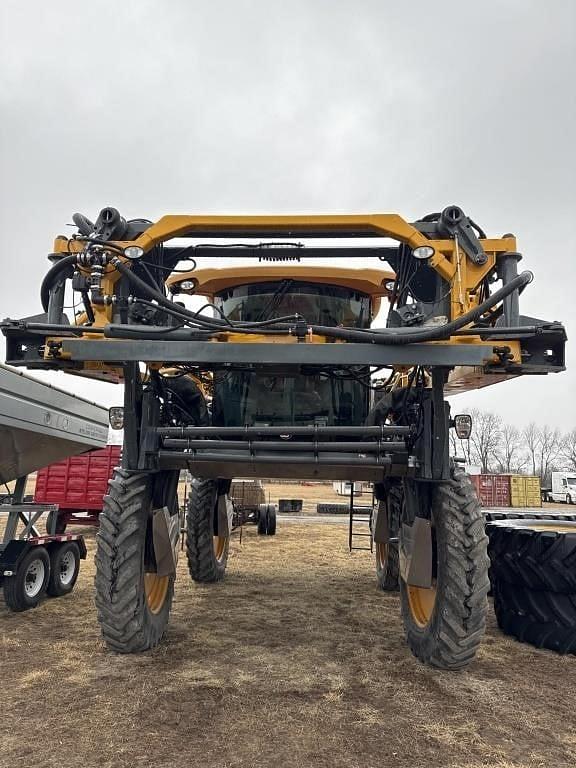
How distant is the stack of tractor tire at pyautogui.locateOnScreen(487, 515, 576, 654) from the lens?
4.87 meters

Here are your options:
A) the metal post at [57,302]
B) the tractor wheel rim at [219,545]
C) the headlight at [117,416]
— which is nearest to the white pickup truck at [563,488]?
the tractor wheel rim at [219,545]

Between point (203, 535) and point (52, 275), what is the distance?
4.18m

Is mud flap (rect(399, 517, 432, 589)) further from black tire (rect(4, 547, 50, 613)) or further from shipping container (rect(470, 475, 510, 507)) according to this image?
shipping container (rect(470, 475, 510, 507))

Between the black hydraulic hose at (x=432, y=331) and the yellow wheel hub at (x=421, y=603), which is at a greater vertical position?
the black hydraulic hose at (x=432, y=331)

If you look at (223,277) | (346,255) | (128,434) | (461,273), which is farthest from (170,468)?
(461,273)

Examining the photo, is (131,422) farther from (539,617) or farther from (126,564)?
(539,617)

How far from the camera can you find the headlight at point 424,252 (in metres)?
4.31

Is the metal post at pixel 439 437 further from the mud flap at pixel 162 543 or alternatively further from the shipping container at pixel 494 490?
the shipping container at pixel 494 490

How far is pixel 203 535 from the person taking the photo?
292 inches

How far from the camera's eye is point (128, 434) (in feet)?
15.3

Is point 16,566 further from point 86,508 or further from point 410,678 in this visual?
point 86,508

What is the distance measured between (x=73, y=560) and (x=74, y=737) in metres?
4.52

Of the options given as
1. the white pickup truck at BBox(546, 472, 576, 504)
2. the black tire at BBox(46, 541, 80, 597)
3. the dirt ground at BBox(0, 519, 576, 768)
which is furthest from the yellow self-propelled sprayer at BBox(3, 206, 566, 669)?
the white pickup truck at BBox(546, 472, 576, 504)

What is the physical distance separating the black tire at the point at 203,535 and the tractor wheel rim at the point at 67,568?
1.45m
